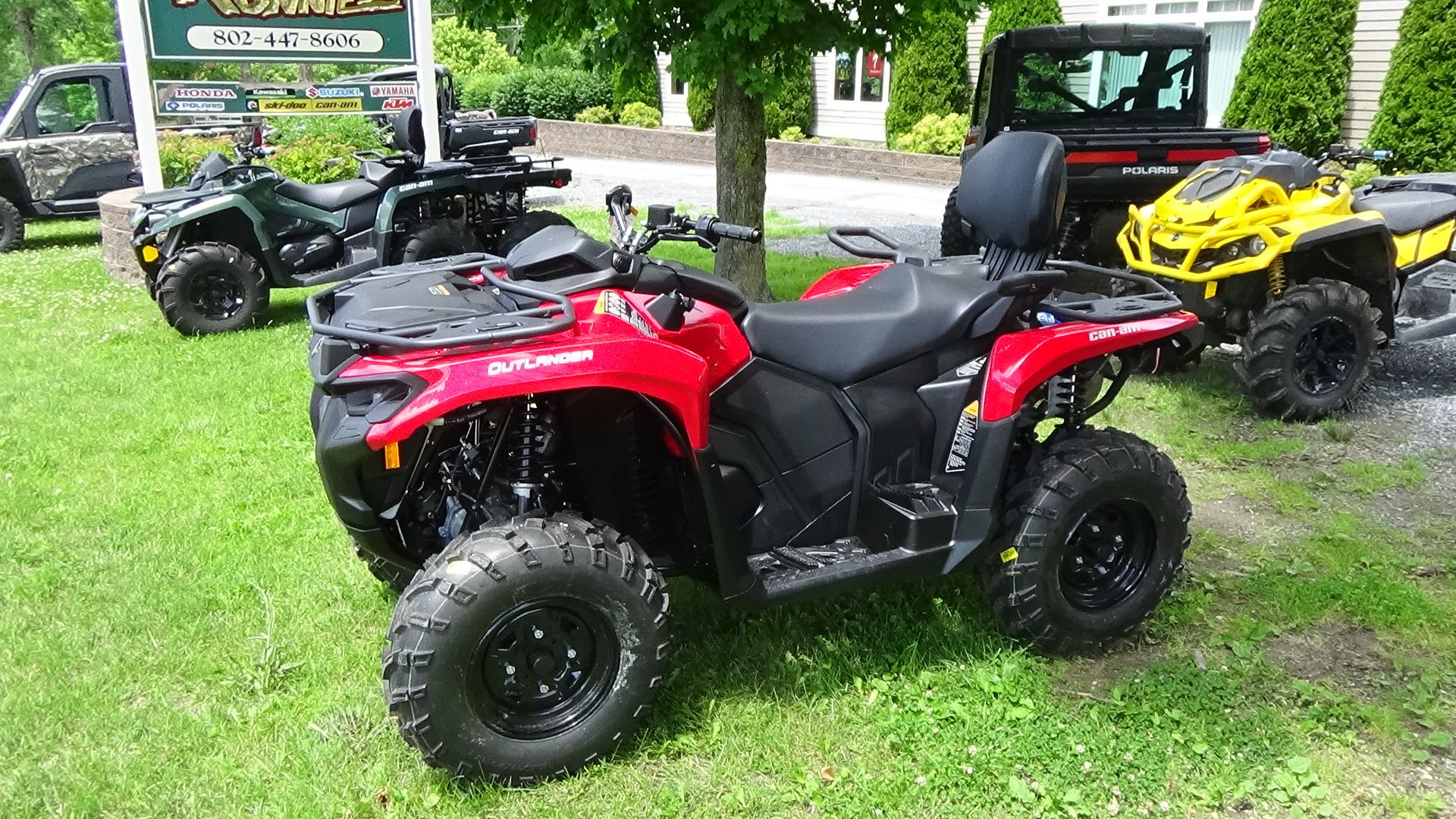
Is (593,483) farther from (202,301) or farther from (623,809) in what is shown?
(202,301)

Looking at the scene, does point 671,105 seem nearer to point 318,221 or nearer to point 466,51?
point 466,51

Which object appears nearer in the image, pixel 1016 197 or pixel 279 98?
pixel 1016 197

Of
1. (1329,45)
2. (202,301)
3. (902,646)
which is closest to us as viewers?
(902,646)

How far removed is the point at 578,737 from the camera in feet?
9.30

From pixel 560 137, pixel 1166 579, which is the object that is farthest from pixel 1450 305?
pixel 560 137

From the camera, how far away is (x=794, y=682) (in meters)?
3.31

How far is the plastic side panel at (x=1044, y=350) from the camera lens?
3232 mm

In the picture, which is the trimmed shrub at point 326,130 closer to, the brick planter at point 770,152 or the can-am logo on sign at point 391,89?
the can-am logo on sign at point 391,89

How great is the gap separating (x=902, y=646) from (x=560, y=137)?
21419mm

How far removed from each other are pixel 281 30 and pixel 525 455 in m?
8.42

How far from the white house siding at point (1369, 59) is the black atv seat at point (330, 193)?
37.4 feet

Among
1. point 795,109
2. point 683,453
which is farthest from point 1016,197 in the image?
point 795,109

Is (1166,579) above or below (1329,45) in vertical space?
below

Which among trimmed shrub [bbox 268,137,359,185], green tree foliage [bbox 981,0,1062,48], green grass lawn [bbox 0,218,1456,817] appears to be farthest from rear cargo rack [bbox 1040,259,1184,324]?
green tree foliage [bbox 981,0,1062,48]
